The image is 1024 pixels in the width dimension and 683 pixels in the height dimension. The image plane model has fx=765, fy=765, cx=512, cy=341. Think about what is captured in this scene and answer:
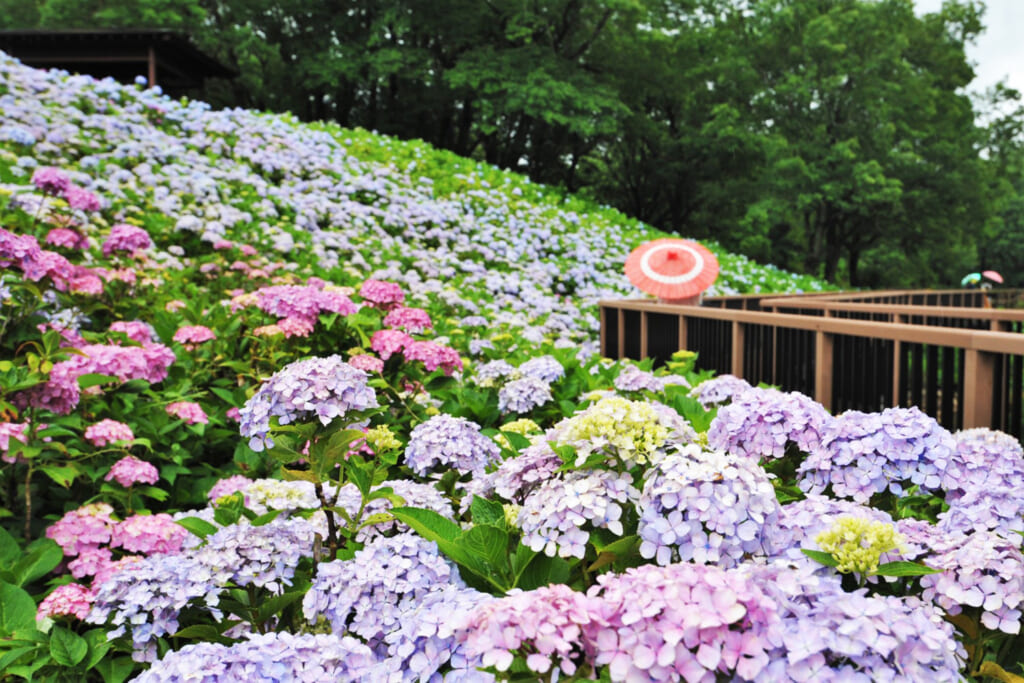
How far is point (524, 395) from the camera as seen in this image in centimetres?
305

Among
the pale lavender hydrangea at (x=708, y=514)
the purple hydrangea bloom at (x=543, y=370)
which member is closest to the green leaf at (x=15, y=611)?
the pale lavender hydrangea at (x=708, y=514)

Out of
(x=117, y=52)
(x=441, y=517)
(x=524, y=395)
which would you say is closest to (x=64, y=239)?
(x=524, y=395)

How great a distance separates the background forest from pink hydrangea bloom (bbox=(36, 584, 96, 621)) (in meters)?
17.9

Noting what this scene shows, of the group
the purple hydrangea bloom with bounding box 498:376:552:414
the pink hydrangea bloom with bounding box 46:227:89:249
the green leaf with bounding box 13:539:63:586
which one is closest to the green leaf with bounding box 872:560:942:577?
the purple hydrangea bloom with bounding box 498:376:552:414

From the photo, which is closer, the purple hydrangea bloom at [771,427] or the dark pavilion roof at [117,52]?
the purple hydrangea bloom at [771,427]

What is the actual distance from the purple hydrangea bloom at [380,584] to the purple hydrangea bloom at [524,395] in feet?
5.30

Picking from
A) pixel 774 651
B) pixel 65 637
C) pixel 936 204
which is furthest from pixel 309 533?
pixel 936 204

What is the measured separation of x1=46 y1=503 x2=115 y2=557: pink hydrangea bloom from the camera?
240cm

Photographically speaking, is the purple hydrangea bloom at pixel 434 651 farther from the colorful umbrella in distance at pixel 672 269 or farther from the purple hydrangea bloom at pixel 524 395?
the colorful umbrella in distance at pixel 672 269

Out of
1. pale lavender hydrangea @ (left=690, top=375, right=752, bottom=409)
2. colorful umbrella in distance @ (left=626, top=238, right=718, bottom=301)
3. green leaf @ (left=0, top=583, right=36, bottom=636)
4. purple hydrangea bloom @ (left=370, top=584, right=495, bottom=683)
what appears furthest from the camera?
colorful umbrella in distance @ (left=626, top=238, right=718, bottom=301)

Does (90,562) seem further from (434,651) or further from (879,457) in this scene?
(879,457)

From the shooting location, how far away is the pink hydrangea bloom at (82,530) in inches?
94.7

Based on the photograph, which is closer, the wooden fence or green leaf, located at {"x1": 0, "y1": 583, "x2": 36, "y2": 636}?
green leaf, located at {"x1": 0, "y1": 583, "x2": 36, "y2": 636}

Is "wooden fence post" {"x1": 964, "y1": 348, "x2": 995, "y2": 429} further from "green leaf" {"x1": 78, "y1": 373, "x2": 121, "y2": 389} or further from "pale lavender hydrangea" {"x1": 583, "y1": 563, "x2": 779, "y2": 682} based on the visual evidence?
"green leaf" {"x1": 78, "y1": 373, "x2": 121, "y2": 389}
